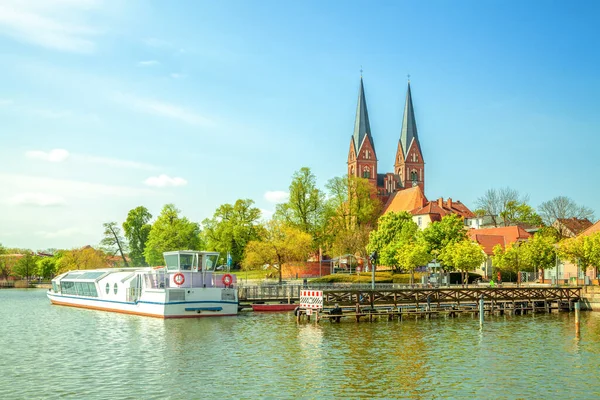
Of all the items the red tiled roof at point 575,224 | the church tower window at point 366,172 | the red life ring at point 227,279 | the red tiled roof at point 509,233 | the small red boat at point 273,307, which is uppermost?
the church tower window at point 366,172

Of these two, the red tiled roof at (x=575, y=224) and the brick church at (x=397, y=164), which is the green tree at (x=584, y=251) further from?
the brick church at (x=397, y=164)

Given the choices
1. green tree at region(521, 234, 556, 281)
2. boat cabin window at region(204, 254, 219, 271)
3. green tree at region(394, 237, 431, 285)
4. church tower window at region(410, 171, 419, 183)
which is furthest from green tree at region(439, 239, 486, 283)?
church tower window at region(410, 171, 419, 183)

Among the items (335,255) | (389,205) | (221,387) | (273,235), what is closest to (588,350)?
(221,387)

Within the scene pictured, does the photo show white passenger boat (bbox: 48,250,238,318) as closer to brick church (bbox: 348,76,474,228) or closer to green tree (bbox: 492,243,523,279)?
green tree (bbox: 492,243,523,279)

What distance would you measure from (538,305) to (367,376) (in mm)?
36386

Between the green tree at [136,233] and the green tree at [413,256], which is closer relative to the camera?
the green tree at [413,256]

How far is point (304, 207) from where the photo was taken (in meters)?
101

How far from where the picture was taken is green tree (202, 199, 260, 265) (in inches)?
4358

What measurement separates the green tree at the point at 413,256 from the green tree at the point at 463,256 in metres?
2.21

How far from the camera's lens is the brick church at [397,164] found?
461ft

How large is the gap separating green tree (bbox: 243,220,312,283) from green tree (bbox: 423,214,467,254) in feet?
57.5

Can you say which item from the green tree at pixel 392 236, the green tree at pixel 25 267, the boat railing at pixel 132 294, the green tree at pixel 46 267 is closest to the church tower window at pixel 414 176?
the green tree at pixel 392 236

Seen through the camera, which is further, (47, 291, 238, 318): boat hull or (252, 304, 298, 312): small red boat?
(252, 304, 298, 312): small red boat

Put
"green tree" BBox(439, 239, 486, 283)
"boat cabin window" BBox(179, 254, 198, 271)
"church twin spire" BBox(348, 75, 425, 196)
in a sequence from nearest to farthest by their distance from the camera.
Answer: "boat cabin window" BBox(179, 254, 198, 271)
"green tree" BBox(439, 239, 486, 283)
"church twin spire" BBox(348, 75, 425, 196)
